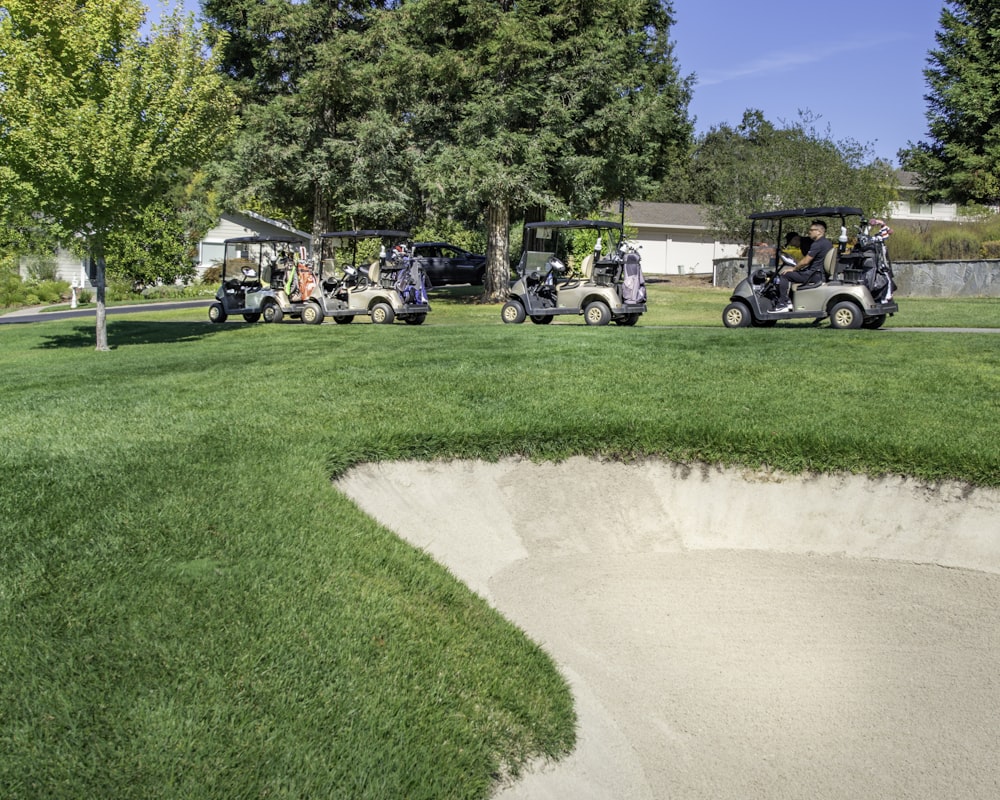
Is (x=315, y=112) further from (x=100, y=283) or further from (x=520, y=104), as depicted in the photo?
(x=100, y=283)

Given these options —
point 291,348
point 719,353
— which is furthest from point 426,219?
point 719,353

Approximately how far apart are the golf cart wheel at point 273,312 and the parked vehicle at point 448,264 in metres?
15.7

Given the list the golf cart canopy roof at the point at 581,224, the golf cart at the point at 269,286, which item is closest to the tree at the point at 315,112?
the golf cart at the point at 269,286

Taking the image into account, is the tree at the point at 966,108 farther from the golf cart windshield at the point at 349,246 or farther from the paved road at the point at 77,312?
the paved road at the point at 77,312

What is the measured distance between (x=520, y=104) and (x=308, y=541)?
22.7 metres

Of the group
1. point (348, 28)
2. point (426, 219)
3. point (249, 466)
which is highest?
point (348, 28)

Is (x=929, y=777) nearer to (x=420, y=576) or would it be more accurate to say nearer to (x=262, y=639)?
(x=420, y=576)

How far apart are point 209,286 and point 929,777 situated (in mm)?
42432

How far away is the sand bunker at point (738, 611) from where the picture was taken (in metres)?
4.61

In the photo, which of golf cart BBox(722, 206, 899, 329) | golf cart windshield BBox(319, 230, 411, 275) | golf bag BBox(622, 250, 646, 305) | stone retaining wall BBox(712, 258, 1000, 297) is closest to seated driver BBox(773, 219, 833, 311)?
golf cart BBox(722, 206, 899, 329)

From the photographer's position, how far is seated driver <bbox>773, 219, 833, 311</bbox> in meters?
16.3

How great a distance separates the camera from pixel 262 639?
14.2 ft

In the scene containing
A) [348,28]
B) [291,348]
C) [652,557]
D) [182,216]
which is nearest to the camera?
[652,557]

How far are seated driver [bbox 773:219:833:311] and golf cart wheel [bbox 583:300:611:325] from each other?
10.9 ft
